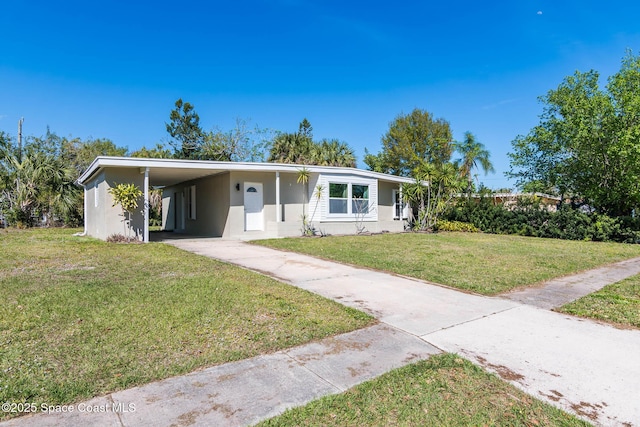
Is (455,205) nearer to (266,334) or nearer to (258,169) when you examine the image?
(258,169)

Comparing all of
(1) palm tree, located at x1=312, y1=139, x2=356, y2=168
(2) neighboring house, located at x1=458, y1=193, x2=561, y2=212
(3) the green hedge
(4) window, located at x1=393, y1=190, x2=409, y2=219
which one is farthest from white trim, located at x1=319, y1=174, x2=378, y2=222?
(1) palm tree, located at x1=312, y1=139, x2=356, y2=168

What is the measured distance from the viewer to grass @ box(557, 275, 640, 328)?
176 inches

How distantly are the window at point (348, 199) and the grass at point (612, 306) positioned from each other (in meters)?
10.8

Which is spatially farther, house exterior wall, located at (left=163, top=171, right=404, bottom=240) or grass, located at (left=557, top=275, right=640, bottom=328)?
house exterior wall, located at (left=163, top=171, right=404, bottom=240)

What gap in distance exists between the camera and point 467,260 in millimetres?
8977

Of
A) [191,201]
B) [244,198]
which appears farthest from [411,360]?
[191,201]

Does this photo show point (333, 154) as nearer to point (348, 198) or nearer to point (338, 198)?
point (348, 198)

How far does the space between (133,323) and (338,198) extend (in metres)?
12.7

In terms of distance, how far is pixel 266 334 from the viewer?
3.69 m

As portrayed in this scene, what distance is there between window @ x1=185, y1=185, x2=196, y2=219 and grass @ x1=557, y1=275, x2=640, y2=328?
1538cm

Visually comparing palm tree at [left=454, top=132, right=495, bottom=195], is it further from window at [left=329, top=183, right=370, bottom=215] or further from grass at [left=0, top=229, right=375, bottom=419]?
grass at [left=0, top=229, right=375, bottom=419]

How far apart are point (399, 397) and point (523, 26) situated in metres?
16.5

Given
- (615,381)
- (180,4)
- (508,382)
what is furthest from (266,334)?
(180,4)

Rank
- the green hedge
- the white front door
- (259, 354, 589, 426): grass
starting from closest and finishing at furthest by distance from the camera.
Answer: (259, 354, 589, 426): grass
the white front door
the green hedge
